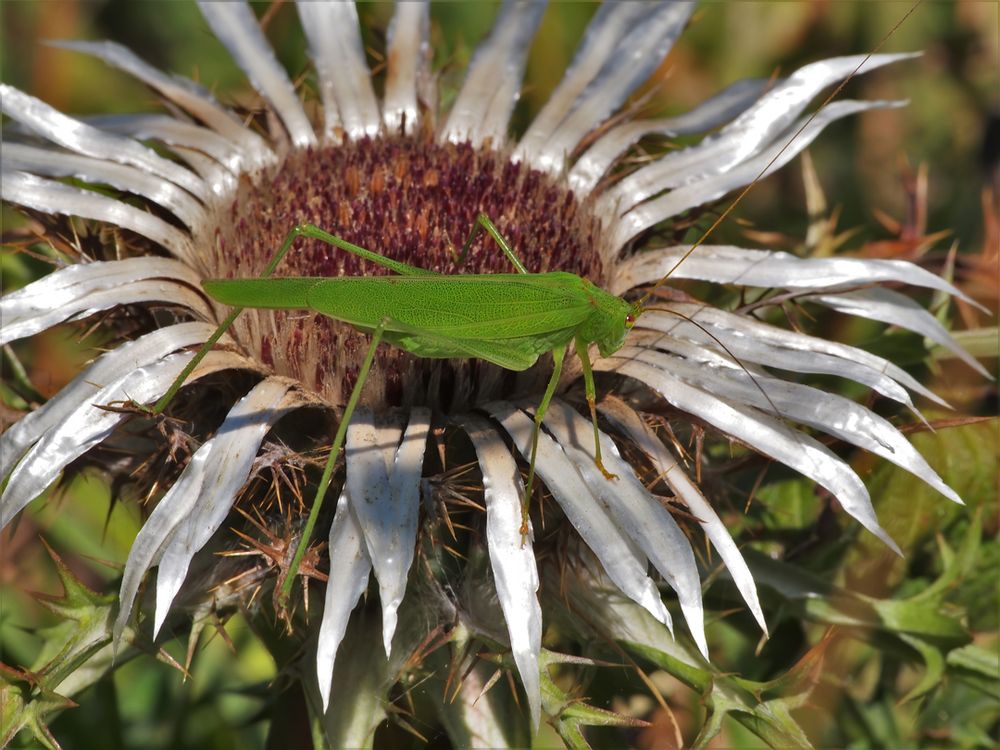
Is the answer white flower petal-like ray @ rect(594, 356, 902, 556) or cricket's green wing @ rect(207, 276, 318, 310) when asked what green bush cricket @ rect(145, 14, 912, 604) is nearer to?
cricket's green wing @ rect(207, 276, 318, 310)

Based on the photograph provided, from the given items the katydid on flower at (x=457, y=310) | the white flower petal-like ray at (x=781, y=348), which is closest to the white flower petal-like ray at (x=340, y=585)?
the katydid on flower at (x=457, y=310)

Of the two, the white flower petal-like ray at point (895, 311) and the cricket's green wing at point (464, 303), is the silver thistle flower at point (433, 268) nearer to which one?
the white flower petal-like ray at point (895, 311)

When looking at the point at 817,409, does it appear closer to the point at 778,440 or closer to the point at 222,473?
the point at 778,440

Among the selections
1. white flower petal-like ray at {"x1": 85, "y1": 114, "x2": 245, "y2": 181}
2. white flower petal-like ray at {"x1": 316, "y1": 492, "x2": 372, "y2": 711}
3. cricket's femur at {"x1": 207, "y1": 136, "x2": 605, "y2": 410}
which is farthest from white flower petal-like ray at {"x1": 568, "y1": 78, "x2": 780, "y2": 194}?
white flower petal-like ray at {"x1": 316, "y1": 492, "x2": 372, "y2": 711}

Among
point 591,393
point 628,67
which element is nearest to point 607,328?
point 591,393

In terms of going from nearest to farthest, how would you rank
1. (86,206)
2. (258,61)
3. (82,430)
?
(82,430) < (86,206) < (258,61)

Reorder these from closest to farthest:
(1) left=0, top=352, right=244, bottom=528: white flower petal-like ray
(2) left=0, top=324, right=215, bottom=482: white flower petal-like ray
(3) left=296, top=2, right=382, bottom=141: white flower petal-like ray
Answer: (1) left=0, top=352, right=244, bottom=528: white flower petal-like ray, (2) left=0, top=324, right=215, bottom=482: white flower petal-like ray, (3) left=296, top=2, right=382, bottom=141: white flower petal-like ray

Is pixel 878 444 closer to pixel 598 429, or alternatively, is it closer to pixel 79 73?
pixel 598 429
